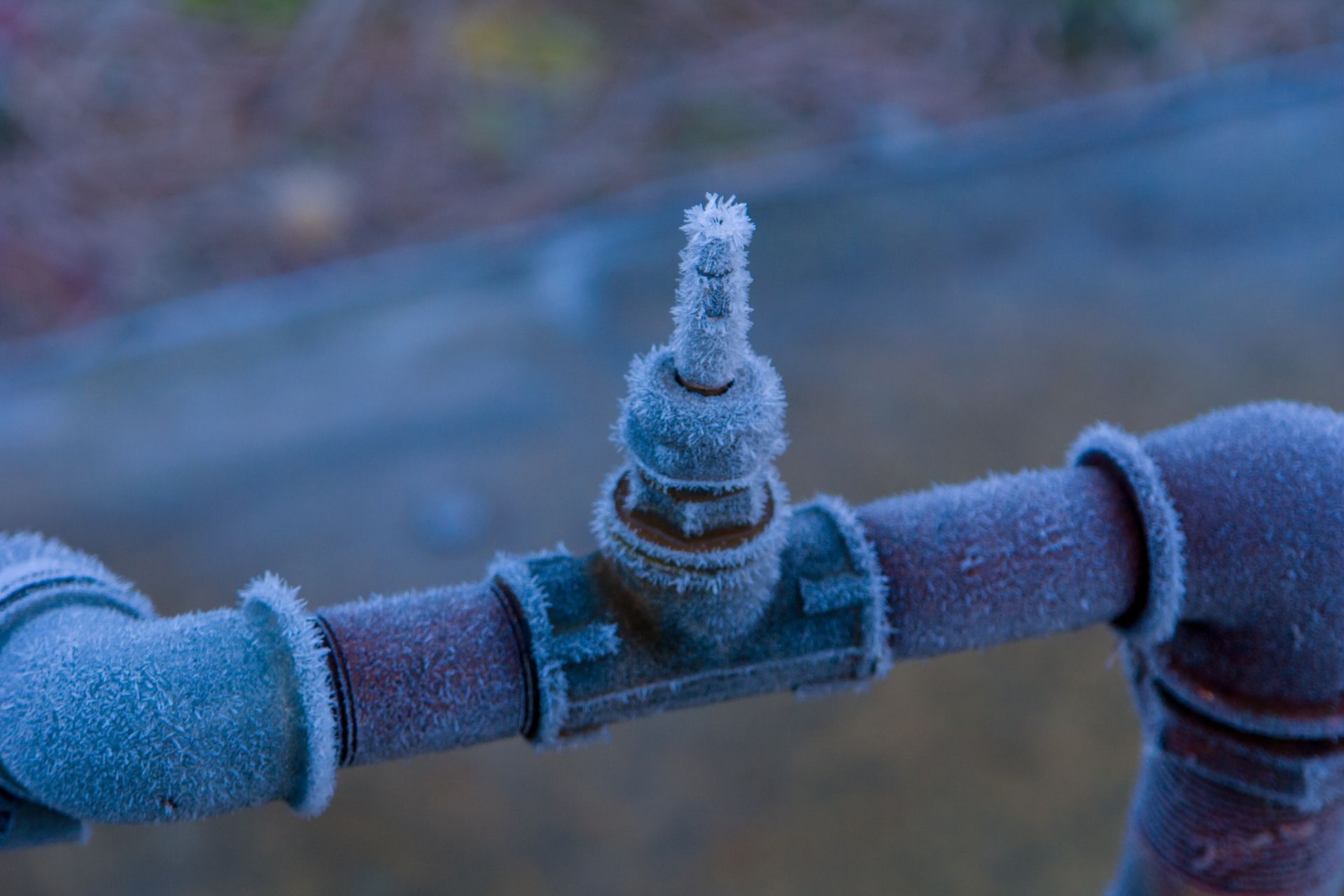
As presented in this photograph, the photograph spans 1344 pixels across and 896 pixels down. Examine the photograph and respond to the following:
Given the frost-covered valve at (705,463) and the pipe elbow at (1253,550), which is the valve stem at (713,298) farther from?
the pipe elbow at (1253,550)

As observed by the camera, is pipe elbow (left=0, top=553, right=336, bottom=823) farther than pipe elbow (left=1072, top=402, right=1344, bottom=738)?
No

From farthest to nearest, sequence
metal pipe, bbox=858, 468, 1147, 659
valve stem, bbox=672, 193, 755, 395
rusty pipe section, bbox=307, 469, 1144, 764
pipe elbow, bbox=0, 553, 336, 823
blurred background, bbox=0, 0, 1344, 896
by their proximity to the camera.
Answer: blurred background, bbox=0, 0, 1344, 896 → metal pipe, bbox=858, 468, 1147, 659 → rusty pipe section, bbox=307, 469, 1144, 764 → pipe elbow, bbox=0, 553, 336, 823 → valve stem, bbox=672, 193, 755, 395

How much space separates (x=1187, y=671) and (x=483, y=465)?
2951 mm

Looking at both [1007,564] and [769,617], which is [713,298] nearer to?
[769,617]

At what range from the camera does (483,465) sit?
420cm

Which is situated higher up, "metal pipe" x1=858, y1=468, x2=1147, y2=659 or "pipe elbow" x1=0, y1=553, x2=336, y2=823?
"metal pipe" x1=858, y1=468, x2=1147, y2=659

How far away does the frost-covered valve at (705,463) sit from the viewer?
1.15 m

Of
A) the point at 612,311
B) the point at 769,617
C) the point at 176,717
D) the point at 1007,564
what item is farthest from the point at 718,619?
the point at 612,311

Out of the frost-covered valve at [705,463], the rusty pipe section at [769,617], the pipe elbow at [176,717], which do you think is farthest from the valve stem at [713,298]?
the pipe elbow at [176,717]

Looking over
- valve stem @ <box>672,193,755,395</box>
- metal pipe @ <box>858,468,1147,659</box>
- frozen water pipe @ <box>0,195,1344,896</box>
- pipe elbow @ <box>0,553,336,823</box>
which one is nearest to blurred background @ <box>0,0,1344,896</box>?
frozen water pipe @ <box>0,195,1344,896</box>

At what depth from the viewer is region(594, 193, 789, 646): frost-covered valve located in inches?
45.4

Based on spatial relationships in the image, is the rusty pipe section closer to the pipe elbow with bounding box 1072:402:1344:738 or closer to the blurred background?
the pipe elbow with bounding box 1072:402:1344:738

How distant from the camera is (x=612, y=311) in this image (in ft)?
15.0

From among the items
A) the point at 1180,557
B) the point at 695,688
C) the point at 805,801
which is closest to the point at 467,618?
the point at 695,688
